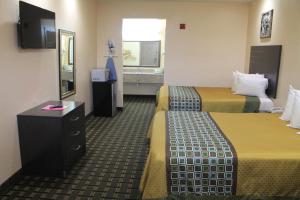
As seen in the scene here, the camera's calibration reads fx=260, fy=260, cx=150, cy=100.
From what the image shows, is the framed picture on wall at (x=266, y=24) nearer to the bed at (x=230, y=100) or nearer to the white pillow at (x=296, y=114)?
the bed at (x=230, y=100)

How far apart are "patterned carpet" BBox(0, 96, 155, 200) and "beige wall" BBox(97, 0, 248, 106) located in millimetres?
1781

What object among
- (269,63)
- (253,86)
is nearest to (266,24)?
(269,63)

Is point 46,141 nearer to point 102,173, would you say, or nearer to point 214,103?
point 102,173

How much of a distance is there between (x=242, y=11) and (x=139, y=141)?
3416 mm

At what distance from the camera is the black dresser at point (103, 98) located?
5.04 m

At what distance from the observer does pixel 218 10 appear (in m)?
5.27

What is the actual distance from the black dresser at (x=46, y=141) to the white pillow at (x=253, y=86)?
8.62 feet

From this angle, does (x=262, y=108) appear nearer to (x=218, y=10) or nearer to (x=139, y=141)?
(x=139, y=141)

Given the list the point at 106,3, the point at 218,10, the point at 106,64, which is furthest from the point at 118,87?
the point at 218,10

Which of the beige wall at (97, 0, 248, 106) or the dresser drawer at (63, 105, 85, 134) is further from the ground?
the beige wall at (97, 0, 248, 106)

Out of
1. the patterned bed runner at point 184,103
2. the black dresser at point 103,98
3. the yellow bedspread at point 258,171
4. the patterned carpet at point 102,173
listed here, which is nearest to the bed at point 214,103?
the patterned bed runner at point 184,103

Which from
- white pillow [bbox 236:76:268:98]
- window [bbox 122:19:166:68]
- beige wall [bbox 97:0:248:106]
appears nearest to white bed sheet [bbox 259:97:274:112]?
white pillow [bbox 236:76:268:98]

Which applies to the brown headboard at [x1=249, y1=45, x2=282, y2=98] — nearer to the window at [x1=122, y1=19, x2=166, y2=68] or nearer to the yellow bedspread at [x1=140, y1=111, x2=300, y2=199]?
the yellow bedspread at [x1=140, y1=111, x2=300, y2=199]

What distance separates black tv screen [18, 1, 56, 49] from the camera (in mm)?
2576
